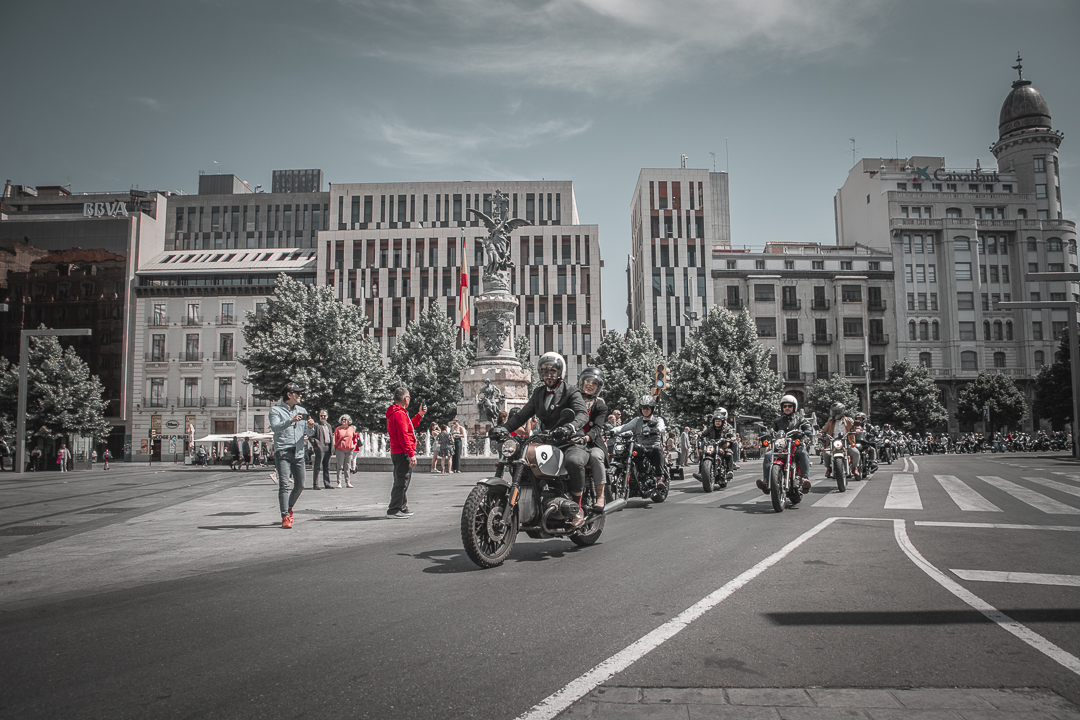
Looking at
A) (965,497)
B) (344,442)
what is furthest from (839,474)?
(344,442)

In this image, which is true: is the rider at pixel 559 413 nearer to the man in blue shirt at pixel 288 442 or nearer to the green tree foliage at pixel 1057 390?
the man in blue shirt at pixel 288 442

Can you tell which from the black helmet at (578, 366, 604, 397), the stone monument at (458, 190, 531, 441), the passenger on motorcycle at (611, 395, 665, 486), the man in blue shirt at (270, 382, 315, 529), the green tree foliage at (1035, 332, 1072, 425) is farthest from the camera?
the green tree foliage at (1035, 332, 1072, 425)

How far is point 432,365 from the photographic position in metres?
48.2

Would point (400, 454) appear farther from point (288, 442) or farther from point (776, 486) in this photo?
point (776, 486)

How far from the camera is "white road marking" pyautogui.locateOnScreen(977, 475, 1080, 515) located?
10.5 meters

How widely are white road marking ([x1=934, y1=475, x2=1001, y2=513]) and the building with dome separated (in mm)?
58836

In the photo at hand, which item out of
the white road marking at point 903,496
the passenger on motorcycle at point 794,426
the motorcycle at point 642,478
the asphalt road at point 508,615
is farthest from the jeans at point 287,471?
the white road marking at point 903,496

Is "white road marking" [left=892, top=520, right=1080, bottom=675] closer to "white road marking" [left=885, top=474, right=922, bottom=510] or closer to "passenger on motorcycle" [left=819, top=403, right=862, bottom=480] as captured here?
"white road marking" [left=885, top=474, right=922, bottom=510]

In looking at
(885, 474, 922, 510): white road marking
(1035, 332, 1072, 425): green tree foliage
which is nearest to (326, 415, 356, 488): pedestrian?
(885, 474, 922, 510): white road marking

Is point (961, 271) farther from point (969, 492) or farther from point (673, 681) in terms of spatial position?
point (673, 681)

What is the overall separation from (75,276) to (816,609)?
77034 millimetres

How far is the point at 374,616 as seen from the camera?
4488 millimetres

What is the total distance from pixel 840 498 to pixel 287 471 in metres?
9.29

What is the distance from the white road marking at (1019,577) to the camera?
5.40 meters
